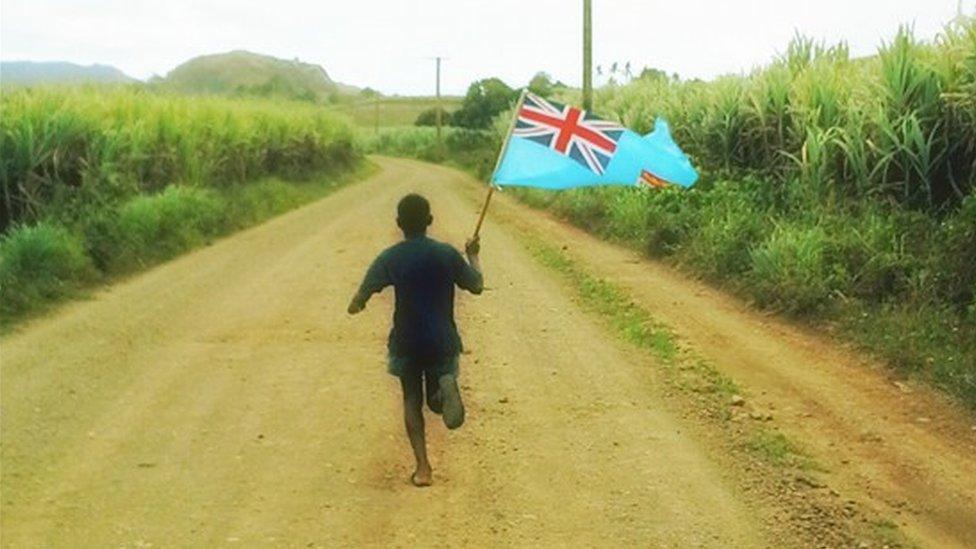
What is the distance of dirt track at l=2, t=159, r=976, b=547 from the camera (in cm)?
617

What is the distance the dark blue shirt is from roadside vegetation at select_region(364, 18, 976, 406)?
4.17 metres

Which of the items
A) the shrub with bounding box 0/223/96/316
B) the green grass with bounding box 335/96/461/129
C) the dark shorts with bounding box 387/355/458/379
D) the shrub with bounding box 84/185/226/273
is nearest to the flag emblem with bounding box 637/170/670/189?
the dark shorts with bounding box 387/355/458/379

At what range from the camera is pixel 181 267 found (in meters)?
16.0

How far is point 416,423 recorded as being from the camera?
6.79 m

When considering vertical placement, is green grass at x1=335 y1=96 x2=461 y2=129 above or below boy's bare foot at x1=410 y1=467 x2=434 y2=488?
below

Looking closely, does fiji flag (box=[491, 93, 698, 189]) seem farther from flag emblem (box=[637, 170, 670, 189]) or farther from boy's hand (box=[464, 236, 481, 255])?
boy's hand (box=[464, 236, 481, 255])

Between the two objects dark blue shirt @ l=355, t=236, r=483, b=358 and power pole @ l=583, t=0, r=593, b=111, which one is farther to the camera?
power pole @ l=583, t=0, r=593, b=111

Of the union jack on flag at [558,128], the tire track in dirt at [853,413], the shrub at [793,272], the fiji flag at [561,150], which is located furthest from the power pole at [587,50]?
the union jack on flag at [558,128]

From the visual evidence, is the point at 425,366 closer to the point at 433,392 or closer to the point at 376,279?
the point at 433,392

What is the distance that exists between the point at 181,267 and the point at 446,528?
421 inches

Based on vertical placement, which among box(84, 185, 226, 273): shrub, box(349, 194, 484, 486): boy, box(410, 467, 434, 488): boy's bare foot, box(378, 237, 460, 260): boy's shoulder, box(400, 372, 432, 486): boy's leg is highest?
box(378, 237, 460, 260): boy's shoulder

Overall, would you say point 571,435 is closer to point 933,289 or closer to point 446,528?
point 446,528

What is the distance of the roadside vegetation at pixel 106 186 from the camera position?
13695mm

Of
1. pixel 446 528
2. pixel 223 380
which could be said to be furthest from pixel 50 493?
pixel 223 380
